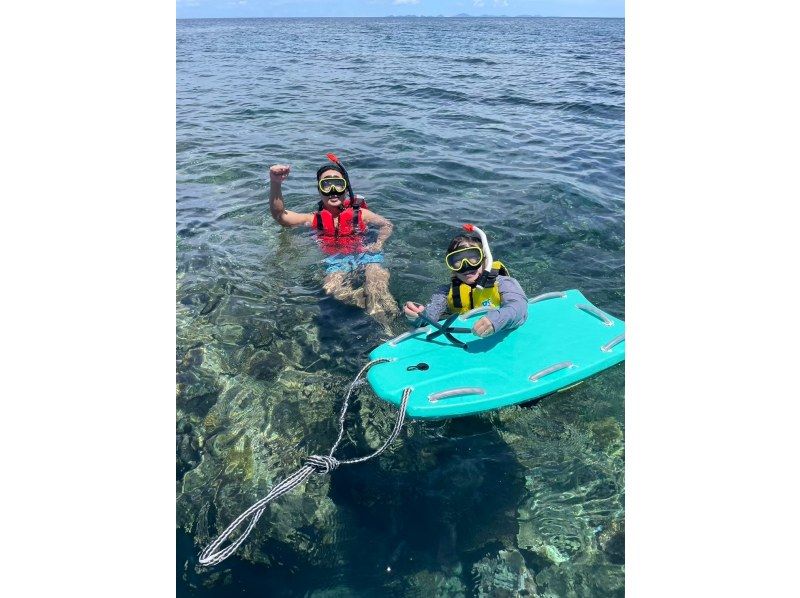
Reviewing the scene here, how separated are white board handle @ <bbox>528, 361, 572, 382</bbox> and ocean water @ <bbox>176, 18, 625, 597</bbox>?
0.40 meters

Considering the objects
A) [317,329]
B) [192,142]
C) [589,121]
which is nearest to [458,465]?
[317,329]

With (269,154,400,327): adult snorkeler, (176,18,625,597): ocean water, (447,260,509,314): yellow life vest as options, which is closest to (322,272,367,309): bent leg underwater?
(269,154,400,327): adult snorkeler

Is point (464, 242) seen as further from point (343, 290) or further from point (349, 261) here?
point (349, 261)

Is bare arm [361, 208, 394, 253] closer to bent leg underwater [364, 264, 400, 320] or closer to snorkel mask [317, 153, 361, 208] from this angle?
snorkel mask [317, 153, 361, 208]

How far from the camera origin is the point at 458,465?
4.48m

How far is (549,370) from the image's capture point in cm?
482

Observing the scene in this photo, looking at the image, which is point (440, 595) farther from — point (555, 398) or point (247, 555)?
point (555, 398)

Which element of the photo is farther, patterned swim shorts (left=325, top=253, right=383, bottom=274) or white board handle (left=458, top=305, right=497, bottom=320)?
patterned swim shorts (left=325, top=253, right=383, bottom=274)

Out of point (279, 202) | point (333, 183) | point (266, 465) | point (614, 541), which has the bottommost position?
point (614, 541)

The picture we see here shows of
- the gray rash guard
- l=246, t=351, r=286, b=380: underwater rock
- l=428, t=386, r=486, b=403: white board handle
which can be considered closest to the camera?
l=428, t=386, r=486, b=403: white board handle

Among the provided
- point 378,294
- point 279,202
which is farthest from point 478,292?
point 279,202

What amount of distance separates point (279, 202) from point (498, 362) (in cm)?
410

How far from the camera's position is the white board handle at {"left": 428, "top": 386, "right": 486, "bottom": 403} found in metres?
4.47

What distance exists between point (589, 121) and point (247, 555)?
14384 millimetres
